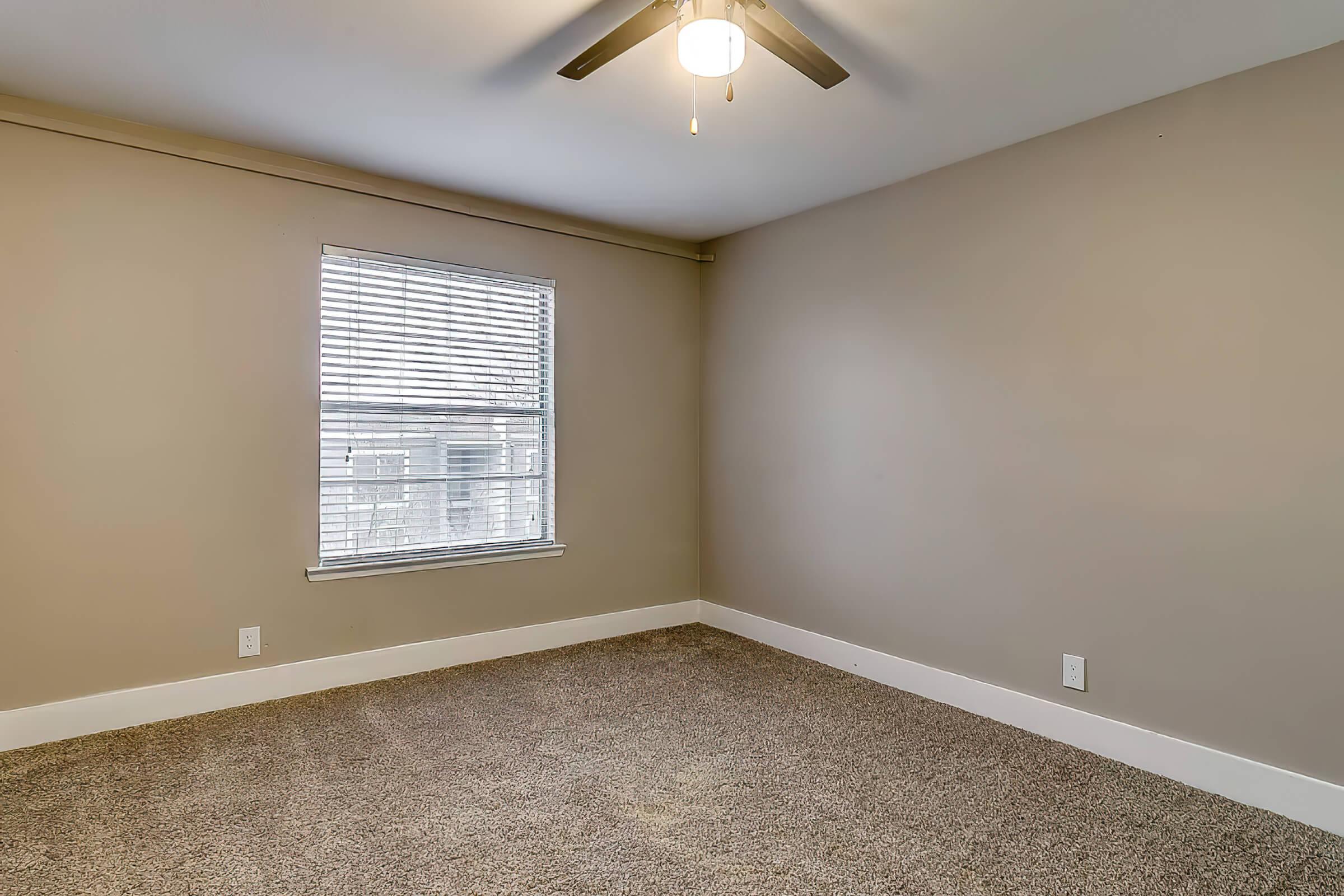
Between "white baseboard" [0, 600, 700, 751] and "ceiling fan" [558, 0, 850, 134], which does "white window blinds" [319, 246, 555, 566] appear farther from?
"ceiling fan" [558, 0, 850, 134]

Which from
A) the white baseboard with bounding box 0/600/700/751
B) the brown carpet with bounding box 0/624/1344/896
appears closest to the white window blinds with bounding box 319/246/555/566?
the white baseboard with bounding box 0/600/700/751

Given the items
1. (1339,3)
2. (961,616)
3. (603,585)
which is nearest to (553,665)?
(603,585)

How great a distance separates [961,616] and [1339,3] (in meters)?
2.36

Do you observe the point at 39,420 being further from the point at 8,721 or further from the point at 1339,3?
the point at 1339,3

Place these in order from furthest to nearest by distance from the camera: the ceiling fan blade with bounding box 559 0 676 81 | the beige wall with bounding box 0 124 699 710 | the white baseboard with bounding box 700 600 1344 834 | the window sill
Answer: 1. the window sill
2. the beige wall with bounding box 0 124 699 710
3. the white baseboard with bounding box 700 600 1344 834
4. the ceiling fan blade with bounding box 559 0 676 81

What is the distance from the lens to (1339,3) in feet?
6.64

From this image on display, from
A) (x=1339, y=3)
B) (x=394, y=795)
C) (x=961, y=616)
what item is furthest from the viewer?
(x=961, y=616)

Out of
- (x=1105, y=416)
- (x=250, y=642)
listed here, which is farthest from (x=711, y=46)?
(x=250, y=642)

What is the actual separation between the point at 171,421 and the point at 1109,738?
150 inches

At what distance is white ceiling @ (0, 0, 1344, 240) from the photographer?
6.91 feet

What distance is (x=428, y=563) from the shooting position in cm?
360

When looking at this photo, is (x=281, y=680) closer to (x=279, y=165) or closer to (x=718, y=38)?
(x=279, y=165)

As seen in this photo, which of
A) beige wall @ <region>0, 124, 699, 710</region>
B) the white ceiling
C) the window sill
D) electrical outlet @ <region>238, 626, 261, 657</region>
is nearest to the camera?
the white ceiling

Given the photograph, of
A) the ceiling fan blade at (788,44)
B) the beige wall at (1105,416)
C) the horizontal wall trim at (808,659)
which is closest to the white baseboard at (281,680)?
the horizontal wall trim at (808,659)
